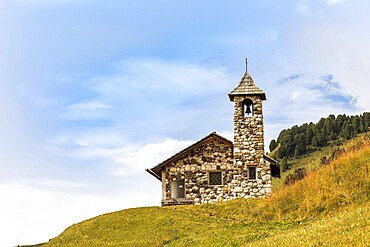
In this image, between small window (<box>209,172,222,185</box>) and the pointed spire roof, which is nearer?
small window (<box>209,172,222,185</box>)

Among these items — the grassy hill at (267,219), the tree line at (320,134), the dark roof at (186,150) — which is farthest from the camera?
the tree line at (320,134)

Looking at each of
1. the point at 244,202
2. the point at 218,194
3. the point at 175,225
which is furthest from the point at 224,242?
the point at 218,194

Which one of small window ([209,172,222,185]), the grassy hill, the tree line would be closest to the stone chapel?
small window ([209,172,222,185])

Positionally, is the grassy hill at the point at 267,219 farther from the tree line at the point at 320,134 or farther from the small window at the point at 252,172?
the tree line at the point at 320,134

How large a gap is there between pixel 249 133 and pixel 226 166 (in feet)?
10.8

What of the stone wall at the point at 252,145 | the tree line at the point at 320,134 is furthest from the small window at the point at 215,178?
the tree line at the point at 320,134

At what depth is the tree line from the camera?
119 metres

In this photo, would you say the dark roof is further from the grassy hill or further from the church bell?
the grassy hill

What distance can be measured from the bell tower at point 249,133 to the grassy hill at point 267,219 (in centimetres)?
333

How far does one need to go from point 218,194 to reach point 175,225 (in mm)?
9672

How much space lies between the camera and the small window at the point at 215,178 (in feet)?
135

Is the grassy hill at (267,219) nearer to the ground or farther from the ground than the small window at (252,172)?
nearer to the ground

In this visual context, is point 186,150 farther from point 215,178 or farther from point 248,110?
point 248,110

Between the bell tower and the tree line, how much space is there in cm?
7813
